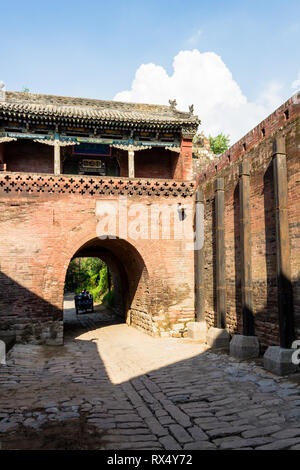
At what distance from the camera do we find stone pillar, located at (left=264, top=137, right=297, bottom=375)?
6297mm

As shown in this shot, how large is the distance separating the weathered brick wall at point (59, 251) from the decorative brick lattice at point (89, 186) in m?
0.03

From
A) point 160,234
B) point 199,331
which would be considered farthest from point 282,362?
point 160,234

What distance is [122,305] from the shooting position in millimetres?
15977

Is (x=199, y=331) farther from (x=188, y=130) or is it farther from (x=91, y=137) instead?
(x=91, y=137)

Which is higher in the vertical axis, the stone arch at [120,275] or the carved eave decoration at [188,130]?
the carved eave decoration at [188,130]

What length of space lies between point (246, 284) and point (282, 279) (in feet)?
4.79

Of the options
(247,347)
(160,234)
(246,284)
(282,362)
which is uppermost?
(160,234)

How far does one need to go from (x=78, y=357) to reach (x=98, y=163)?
868 cm

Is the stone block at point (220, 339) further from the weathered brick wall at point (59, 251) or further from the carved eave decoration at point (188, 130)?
the carved eave decoration at point (188, 130)

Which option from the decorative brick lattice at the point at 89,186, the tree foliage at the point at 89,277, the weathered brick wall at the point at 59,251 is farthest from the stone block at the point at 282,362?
the tree foliage at the point at 89,277

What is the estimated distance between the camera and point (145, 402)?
5.39m

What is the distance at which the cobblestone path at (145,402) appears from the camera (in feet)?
13.0

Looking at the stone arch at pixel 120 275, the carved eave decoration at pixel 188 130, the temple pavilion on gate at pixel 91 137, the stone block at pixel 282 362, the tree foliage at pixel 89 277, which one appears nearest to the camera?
the stone block at pixel 282 362

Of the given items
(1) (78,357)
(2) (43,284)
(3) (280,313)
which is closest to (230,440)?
(3) (280,313)
